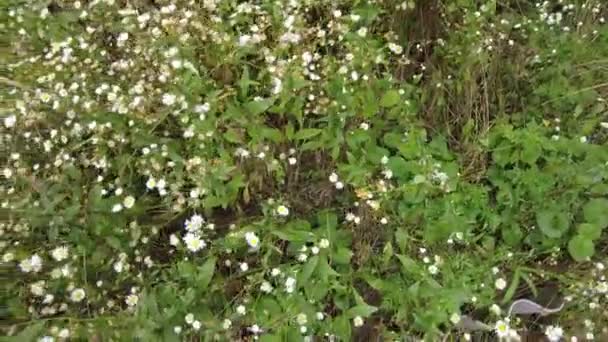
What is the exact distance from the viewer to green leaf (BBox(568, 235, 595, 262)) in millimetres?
2168

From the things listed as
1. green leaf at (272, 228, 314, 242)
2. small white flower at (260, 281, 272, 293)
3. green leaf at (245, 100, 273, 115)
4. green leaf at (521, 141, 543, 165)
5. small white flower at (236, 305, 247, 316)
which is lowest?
small white flower at (236, 305, 247, 316)

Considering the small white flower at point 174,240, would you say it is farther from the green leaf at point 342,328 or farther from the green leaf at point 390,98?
the green leaf at point 390,98

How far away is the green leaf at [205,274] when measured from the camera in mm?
2070

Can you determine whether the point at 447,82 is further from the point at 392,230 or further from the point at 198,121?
the point at 198,121

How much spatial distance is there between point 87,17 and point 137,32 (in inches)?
12.1

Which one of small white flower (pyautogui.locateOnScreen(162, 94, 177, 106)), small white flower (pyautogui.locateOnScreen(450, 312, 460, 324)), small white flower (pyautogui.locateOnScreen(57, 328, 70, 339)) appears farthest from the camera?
small white flower (pyautogui.locateOnScreen(162, 94, 177, 106))

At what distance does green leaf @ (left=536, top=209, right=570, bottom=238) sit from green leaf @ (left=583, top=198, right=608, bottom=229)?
0.08 m

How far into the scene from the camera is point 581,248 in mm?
2178

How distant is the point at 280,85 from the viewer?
7.41 ft

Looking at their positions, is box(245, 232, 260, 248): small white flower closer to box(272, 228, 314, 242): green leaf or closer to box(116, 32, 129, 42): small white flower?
box(272, 228, 314, 242): green leaf

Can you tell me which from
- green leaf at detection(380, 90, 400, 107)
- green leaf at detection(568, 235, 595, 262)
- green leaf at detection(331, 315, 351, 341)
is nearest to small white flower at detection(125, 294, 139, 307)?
green leaf at detection(331, 315, 351, 341)

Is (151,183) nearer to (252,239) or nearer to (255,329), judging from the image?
(252,239)

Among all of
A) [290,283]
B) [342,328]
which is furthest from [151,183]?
[342,328]

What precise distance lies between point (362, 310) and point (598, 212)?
0.93 metres
